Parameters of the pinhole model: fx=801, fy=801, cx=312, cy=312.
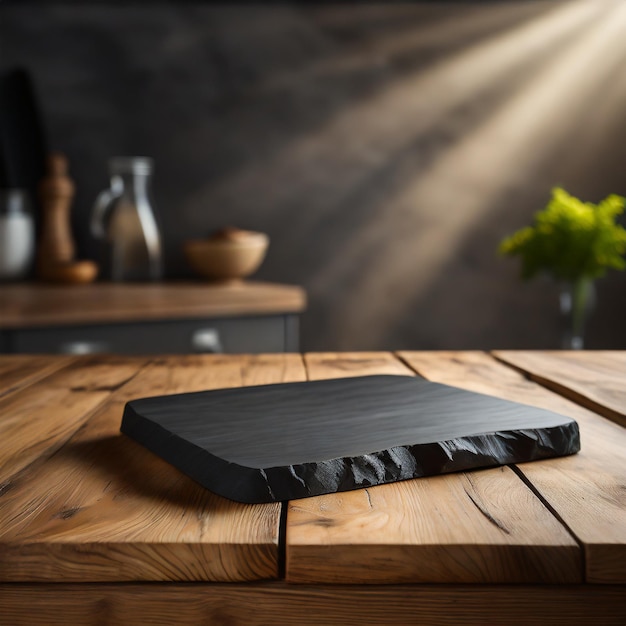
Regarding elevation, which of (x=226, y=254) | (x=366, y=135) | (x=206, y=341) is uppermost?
(x=366, y=135)

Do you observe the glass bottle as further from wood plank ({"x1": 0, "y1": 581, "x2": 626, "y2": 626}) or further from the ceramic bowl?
wood plank ({"x1": 0, "y1": 581, "x2": 626, "y2": 626})

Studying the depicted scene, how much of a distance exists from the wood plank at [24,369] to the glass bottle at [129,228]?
3.58ft

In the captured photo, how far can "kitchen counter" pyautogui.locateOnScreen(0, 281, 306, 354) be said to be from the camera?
5.59 ft

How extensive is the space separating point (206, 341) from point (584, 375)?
3.62ft

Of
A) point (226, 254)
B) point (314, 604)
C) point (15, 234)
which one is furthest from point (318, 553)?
point (15, 234)

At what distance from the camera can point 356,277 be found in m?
2.54

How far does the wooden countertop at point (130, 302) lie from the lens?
1709mm

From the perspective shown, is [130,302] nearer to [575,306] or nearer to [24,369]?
[24,369]

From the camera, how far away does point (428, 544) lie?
1.44 ft

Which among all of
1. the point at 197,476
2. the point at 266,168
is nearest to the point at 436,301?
the point at 266,168

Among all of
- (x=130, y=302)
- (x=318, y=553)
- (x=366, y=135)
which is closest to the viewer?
(x=318, y=553)

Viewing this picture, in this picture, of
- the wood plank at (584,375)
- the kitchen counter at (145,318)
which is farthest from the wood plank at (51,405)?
the kitchen counter at (145,318)

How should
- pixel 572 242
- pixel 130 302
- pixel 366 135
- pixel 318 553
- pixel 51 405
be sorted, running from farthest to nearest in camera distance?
pixel 366 135 < pixel 572 242 < pixel 130 302 < pixel 51 405 < pixel 318 553

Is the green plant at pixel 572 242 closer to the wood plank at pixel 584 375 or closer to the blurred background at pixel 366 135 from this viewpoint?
the blurred background at pixel 366 135
